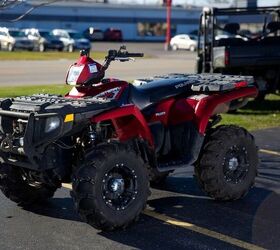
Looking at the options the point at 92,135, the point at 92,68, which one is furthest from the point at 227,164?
the point at 92,68

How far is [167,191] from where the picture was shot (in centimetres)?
650

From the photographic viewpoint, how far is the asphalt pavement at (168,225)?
15.9 feet

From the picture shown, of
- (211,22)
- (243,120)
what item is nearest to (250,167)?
(243,120)

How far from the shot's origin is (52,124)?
190 inches

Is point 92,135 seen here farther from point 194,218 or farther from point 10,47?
point 10,47

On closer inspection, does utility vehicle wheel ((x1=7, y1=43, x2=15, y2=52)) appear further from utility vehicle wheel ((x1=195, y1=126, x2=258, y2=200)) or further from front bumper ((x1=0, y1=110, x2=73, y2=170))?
front bumper ((x1=0, y1=110, x2=73, y2=170))

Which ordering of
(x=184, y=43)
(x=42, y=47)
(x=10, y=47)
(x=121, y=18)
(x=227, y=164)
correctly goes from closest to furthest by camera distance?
(x=227, y=164)
(x=10, y=47)
(x=42, y=47)
(x=184, y=43)
(x=121, y=18)

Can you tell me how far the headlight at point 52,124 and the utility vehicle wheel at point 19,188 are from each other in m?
0.91

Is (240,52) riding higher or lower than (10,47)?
higher

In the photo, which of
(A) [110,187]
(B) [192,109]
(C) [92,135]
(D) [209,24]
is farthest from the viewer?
(D) [209,24]

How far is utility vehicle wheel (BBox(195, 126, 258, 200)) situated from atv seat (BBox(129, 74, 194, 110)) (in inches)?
23.2

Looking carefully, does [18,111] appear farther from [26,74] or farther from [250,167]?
[26,74]

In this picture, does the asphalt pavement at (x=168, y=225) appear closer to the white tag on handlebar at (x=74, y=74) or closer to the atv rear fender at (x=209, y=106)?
the atv rear fender at (x=209, y=106)

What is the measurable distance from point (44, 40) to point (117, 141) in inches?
1614
